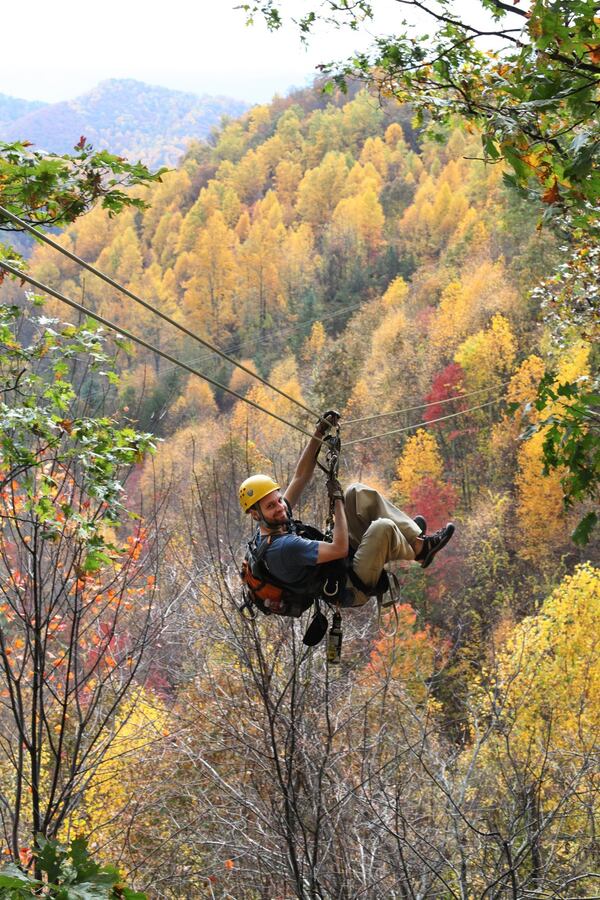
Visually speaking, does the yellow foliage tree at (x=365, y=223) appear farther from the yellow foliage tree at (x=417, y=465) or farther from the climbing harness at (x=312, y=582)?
the climbing harness at (x=312, y=582)

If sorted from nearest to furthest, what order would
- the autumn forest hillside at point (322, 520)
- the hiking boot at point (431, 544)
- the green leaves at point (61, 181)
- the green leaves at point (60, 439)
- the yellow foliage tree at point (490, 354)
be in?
the green leaves at point (61, 181), the green leaves at point (60, 439), the hiking boot at point (431, 544), the autumn forest hillside at point (322, 520), the yellow foliage tree at point (490, 354)

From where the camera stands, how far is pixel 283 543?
4.56 m

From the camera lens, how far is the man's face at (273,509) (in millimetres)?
4688

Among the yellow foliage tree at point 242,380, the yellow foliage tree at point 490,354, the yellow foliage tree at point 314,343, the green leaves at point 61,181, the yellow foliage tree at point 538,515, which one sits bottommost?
the green leaves at point 61,181

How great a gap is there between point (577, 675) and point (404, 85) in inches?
650

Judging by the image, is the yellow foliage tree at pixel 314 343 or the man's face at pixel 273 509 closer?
the man's face at pixel 273 509

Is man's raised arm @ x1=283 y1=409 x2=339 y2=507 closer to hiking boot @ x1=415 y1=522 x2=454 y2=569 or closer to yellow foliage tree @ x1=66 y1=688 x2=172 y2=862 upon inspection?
hiking boot @ x1=415 y1=522 x2=454 y2=569

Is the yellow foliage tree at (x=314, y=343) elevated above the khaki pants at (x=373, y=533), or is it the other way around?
the yellow foliage tree at (x=314, y=343)

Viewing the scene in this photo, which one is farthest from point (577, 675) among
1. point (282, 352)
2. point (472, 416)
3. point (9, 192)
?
point (282, 352)

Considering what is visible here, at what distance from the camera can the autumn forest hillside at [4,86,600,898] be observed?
7.82 meters

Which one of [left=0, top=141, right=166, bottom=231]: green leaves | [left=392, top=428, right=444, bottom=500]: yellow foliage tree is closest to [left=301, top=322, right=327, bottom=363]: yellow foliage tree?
[left=392, top=428, right=444, bottom=500]: yellow foliage tree

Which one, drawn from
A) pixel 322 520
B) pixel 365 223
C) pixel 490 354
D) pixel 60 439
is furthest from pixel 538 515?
pixel 365 223

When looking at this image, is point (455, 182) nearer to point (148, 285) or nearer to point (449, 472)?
point (148, 285)

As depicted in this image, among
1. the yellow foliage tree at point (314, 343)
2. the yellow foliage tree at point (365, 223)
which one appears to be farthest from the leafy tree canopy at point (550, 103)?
the yellow foliage tree at point (365, 223)
